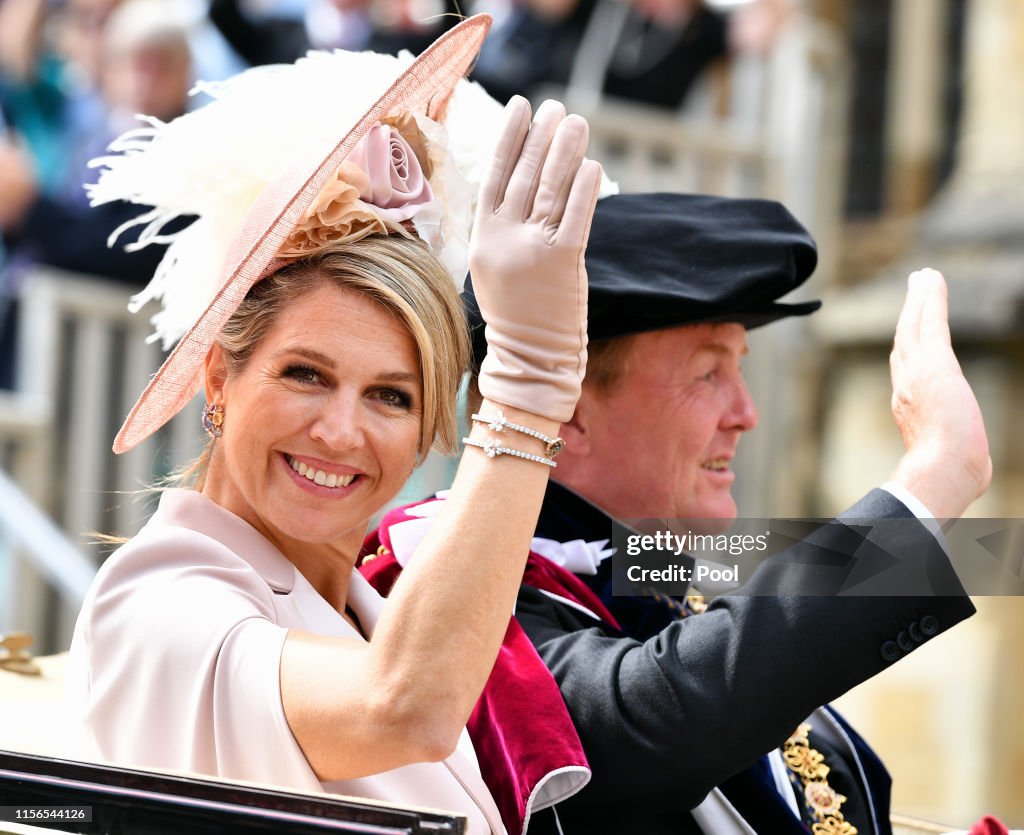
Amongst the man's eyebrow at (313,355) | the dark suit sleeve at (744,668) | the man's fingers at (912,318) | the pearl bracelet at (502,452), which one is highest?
the man's fingers at (912,318)

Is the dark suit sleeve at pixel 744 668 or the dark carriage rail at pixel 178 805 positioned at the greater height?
the dark suit sleeve at pixel 744 668

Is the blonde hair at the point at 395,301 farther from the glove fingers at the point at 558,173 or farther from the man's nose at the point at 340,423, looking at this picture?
the glove fingers at the point at 558,173

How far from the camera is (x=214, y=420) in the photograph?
2.00 m

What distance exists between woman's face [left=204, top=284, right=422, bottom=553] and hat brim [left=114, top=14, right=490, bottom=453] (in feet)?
0.25

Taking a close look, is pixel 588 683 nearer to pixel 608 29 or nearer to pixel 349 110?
pixel 349 110

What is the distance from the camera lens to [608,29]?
263 inches

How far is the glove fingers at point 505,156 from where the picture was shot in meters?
1.64

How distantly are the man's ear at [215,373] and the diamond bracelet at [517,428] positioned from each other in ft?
1.49

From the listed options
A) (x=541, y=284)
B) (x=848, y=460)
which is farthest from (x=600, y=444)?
(x=848, y=460)

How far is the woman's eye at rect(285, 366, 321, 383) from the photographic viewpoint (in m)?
1.91

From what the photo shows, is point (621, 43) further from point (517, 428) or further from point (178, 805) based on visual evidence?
point (178, 805)

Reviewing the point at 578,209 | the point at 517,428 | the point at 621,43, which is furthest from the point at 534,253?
the point at 621,43
